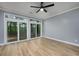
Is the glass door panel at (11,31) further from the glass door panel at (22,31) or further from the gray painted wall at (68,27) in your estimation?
the gray painted wall at (68,27)

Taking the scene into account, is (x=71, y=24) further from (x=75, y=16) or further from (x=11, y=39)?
(x=11, y=39)

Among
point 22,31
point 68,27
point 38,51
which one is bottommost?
point 38,51

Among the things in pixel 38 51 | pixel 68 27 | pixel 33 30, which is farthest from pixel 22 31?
pixel 68 27

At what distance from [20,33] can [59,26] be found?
3523 mm

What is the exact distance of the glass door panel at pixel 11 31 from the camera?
217 inches

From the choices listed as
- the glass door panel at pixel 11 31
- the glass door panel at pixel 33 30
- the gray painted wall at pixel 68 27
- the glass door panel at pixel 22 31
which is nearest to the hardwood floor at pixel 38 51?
the gray painted wall at pixel 68 27

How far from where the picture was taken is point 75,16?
15.5 feet

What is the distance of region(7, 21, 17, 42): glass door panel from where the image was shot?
5499mm

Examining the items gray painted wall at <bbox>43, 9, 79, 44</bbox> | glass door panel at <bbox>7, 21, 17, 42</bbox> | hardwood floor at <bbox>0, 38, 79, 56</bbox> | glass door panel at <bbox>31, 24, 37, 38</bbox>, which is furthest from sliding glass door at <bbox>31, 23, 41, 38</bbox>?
hardwood floor at <bbox>0, 38, 79, 56</bbox>

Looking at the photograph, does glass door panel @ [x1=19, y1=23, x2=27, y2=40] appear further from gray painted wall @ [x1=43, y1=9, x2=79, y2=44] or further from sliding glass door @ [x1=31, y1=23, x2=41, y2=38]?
gray painted wall @ [x1=43, y1=9, x2=79, y2=44]

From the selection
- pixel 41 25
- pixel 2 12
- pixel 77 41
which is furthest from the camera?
pixel 41 25

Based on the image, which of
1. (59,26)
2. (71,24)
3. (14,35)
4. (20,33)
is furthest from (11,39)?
(71,24)

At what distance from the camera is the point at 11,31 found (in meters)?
5.71

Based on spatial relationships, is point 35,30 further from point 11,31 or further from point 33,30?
point 11,31
